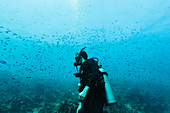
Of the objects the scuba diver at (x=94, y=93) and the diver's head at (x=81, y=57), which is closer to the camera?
the scuba diver at (x=94, y=93)

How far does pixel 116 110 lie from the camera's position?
35.3ft

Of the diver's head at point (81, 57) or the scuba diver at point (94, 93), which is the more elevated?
the diver's head at point (81, 57)

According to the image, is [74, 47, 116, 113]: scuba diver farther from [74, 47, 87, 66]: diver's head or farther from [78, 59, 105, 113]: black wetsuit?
[74, 47, 87, 66]: diver's head

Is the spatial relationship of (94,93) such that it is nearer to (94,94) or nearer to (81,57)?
(94,94)

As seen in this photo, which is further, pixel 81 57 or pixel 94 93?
pixel 81 57

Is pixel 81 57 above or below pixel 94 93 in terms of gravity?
above

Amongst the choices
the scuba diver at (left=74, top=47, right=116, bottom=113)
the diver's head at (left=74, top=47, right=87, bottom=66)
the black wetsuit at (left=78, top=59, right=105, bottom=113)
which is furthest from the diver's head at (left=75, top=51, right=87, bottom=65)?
the black wetsuit at (left=78, top=59, right=105, bottom=113)

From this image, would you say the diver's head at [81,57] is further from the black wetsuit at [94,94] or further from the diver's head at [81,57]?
the black wetsuit at [94,94]

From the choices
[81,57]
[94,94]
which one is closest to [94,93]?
[94,94]

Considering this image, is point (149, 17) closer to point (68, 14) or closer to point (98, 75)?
point (68, 14)

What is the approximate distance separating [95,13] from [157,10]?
15.2m

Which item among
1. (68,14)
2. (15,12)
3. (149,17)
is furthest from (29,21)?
(149,17)

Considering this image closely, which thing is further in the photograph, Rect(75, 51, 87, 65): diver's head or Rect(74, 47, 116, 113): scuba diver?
Rect(75, 51, 87, 65): diver's head

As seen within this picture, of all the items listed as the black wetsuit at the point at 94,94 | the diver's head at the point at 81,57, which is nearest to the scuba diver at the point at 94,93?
the black wetsuit at the point at 94,94
